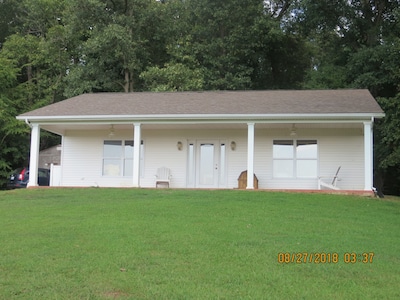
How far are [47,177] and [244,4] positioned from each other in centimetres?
1559

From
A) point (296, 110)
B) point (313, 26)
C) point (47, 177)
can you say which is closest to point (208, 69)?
point (313, 26)

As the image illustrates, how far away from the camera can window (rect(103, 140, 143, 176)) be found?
699 inches

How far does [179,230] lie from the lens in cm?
767

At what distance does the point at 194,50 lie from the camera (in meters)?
27.0

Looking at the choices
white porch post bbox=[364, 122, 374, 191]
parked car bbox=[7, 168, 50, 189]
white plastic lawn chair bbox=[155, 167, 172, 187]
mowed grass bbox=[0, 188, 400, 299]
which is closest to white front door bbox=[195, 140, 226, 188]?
white plastic lawn chair bbox=[155, 167, 172, 187]

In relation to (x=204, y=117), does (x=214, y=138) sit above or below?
below

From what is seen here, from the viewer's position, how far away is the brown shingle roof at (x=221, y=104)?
49.2ft

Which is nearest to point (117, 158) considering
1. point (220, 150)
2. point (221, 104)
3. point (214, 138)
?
point (214, 138)

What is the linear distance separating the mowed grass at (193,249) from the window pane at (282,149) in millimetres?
5409

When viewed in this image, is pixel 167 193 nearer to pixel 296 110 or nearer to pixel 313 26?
pixel 296 110

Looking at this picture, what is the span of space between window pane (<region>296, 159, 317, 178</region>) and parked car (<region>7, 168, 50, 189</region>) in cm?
1306

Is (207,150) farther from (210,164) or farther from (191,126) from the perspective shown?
(191,126)

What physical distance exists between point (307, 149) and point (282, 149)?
0.91 metres

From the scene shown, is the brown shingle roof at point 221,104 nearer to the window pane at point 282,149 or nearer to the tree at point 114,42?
the window pane at point 282,149
